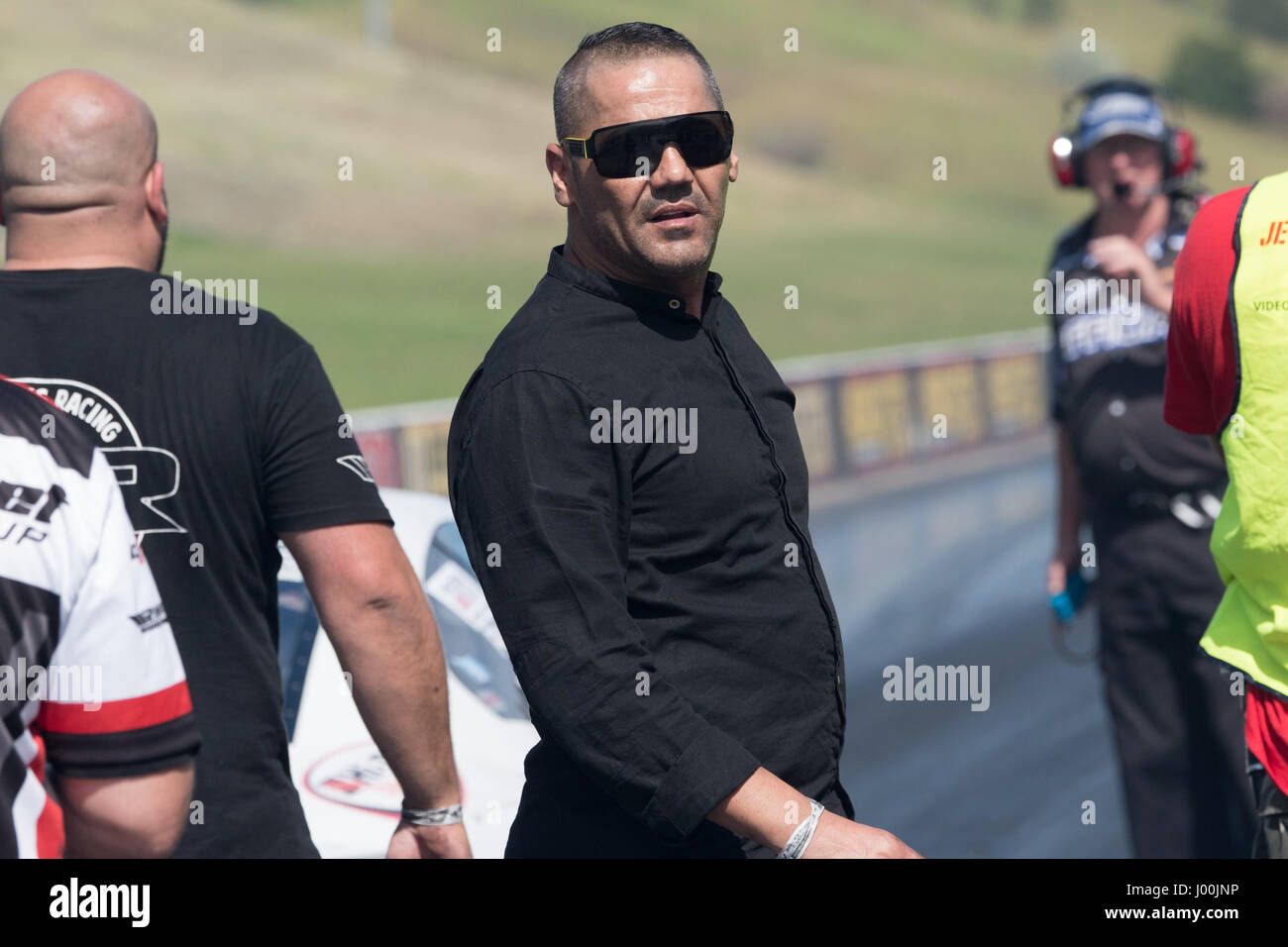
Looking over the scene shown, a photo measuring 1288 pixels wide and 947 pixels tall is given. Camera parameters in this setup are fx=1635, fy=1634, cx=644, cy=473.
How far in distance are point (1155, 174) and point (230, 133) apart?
55871mm

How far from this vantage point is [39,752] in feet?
6.33

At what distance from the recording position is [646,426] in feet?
8.22

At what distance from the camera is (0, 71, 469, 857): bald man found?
2.79 m

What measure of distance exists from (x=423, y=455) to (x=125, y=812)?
8276mm

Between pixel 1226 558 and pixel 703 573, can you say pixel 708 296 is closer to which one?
pixel 703 573

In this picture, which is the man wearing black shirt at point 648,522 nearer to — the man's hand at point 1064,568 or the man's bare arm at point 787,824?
the man's bare arm at point 787,824

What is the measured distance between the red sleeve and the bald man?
145 cm

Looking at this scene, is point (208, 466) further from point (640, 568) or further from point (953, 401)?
point (953, 401)

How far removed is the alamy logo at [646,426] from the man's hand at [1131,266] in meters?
2.54

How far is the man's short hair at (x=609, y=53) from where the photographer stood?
8.71 ft

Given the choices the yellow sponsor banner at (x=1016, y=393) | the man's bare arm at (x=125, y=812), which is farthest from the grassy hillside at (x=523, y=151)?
the man's bare arm at (x=125, y=812)

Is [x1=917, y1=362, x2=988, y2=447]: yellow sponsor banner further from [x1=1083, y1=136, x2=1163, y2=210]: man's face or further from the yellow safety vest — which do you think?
the yellow safety vest
